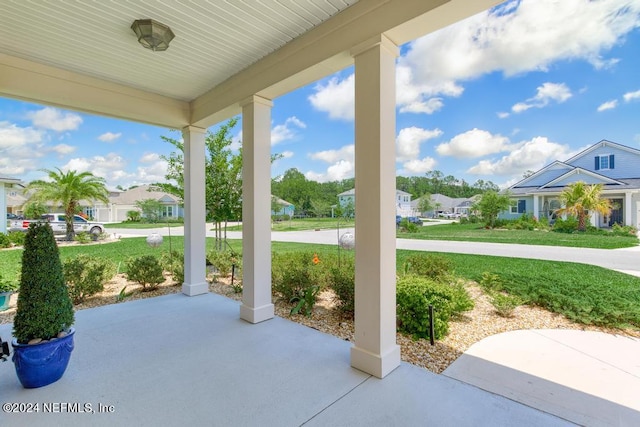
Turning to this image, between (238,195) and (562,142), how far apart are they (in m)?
7.88

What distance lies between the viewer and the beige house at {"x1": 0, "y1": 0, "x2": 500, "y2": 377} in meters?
2.25

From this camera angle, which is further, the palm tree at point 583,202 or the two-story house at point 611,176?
the palm tree at point 583,202

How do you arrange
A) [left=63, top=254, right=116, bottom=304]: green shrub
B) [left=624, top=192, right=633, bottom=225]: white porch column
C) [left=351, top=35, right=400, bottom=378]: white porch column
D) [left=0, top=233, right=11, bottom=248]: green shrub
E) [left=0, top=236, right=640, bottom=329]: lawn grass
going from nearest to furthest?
[left=351, top=35, right=400, bottom=378]: white porch column, [left=0, top=236, right=640, bottom=329]: lawn grass, [left=63, top=254, right=116, bottom=304]: green shrub, [left=624, top=192, right=633, bottom=225]: white porch column, [left=0, top=233, right=11, bottom=248]: green shrub

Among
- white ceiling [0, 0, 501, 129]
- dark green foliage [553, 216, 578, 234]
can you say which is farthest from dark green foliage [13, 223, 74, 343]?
dark green foliage [553, 216, 578, 234]

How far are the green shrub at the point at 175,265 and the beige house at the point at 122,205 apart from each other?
4.93 metres

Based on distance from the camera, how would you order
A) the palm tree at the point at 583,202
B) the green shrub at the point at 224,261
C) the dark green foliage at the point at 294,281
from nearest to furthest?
the dark green foliage at the point at 294,281, the green shrub at the point at 224,261, the palm tree at the point at 583,202

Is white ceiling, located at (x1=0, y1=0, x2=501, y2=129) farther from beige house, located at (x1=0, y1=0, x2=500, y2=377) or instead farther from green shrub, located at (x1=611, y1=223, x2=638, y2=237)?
green shrub, located at (x1=611, y1=223, x2=638, y2=237)

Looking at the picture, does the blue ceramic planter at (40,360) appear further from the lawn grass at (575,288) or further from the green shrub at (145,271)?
the lawn grass at (575,288)

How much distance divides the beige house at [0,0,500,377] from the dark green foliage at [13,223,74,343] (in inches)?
71.5

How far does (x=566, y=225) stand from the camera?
10242 millimetres

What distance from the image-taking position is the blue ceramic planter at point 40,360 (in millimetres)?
2096

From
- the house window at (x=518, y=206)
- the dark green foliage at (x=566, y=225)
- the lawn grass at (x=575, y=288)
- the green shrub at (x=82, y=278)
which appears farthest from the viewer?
the house window at (x=518, y=206)

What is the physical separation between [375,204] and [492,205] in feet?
48.1

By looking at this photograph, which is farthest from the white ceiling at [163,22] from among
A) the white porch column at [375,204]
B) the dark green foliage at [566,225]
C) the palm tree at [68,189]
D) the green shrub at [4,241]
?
the dark green foliage at [566,225]
